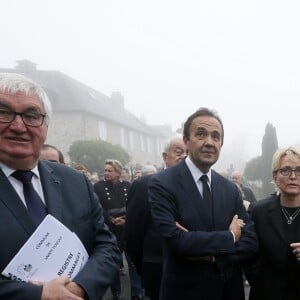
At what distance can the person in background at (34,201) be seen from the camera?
171cm

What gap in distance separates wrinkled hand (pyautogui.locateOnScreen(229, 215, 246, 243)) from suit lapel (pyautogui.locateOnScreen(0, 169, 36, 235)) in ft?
4.66

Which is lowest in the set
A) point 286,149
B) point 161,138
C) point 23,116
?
point 161,138

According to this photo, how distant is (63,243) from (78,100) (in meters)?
34.3

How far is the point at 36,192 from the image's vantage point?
6.43ft

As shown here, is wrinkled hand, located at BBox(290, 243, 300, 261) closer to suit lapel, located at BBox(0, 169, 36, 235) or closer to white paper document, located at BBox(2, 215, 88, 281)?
white paper document, located at BBox(2, 215, 88, 281)

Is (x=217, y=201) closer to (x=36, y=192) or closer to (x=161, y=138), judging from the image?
(x=36, y=192)

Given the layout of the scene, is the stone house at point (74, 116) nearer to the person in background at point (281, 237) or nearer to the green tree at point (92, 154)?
the green tree at point (92, 154)

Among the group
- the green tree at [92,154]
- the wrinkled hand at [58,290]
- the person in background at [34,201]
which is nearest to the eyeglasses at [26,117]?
the person in background at [34,201]

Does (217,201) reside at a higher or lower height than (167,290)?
higher

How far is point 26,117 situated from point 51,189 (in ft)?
1.33

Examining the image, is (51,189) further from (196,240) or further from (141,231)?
(141,231)

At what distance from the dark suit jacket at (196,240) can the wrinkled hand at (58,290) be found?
918 mm

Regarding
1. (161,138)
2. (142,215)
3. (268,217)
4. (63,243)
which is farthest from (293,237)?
(161,138)

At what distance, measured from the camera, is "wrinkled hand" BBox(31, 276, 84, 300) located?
1691 mm
